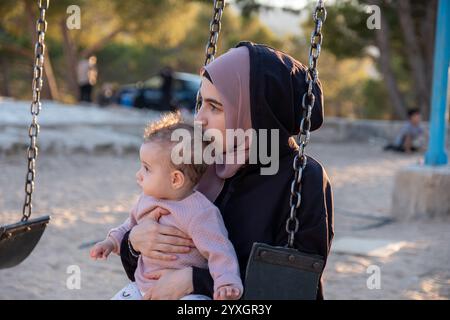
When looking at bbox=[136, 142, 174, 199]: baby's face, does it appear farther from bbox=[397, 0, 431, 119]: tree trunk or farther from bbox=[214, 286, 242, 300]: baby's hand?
bbox=[397, 0, 431, 119]: tree trunk

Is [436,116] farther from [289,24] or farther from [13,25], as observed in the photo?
[289,24]

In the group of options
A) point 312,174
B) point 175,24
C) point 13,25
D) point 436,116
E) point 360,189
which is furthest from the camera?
point 175,24

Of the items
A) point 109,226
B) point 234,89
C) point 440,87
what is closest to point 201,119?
point 234,89

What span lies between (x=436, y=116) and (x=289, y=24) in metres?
178

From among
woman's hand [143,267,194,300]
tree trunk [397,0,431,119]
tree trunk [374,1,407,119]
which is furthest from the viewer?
tree trunk [374,1,407,119]

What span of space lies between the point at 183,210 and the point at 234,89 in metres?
0.37

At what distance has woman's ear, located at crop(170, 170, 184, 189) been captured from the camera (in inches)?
79.0

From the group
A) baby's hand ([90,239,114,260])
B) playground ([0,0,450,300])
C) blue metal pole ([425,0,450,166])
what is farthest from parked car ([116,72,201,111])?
baby's hand ([90,239,114,260])

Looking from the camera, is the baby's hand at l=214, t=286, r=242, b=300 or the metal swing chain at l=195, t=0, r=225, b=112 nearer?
the baby's hand at l=214, t=286, r=242, b=300

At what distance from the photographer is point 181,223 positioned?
2.01 metres

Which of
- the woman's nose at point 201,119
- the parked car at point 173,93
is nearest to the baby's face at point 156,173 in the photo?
the woman's nose at point 201,119

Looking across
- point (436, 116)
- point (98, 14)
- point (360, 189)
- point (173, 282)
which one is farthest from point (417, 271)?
point (98, 14)

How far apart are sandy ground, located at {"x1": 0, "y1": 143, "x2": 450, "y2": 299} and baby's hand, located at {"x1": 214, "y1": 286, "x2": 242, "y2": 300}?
7.56ft

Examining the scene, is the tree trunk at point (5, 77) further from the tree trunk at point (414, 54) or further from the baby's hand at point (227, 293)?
the baby's hand at point (227, 293)
